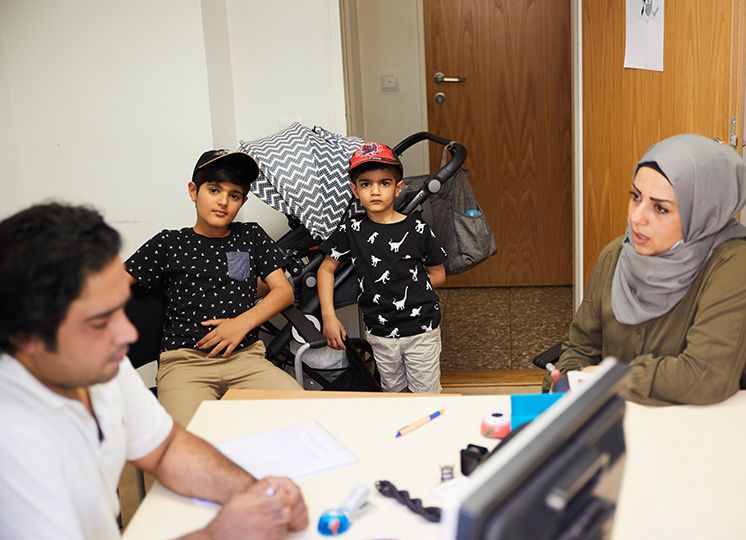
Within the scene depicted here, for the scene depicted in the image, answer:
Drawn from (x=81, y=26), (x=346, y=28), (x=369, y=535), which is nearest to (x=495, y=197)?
(x=346, y=28)

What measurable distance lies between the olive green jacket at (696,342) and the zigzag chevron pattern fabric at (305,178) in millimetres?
1156

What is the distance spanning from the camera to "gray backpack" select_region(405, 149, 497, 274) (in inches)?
117

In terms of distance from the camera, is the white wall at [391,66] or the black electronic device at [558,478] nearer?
the black electronic device at [558,478]

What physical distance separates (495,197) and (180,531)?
155 inches

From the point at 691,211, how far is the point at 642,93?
1215mm

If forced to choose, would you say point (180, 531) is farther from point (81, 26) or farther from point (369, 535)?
point (81, 26)

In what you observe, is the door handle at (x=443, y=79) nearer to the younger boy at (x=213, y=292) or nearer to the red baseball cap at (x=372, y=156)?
the red baseball cap at (x=372, y=156)

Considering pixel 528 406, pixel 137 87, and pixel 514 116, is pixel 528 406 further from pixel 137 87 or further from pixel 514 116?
pixel 514 116

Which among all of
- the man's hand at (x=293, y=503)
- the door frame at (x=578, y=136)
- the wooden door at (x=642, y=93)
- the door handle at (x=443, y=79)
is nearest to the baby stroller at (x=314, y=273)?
the wooden door at (x=642, y=93)

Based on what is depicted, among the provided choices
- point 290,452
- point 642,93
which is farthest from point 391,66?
point 290,452

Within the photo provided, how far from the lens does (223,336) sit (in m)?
2.45

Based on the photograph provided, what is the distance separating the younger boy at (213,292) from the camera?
2426mm

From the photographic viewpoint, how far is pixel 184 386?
7.68ft

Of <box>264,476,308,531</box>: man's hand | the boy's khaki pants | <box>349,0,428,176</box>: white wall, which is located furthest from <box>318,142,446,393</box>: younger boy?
<box>349,0,428,176</box>: white wall
